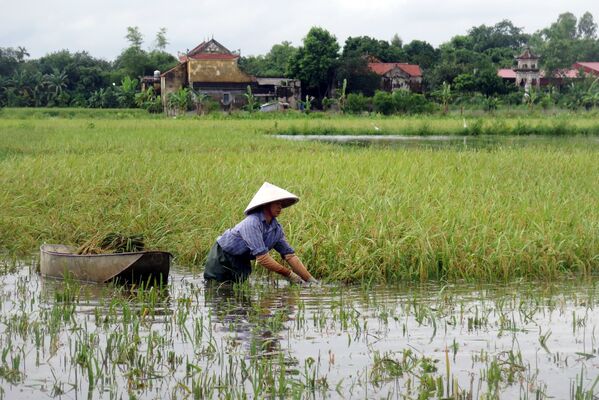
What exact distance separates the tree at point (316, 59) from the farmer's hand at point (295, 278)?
1545 inches

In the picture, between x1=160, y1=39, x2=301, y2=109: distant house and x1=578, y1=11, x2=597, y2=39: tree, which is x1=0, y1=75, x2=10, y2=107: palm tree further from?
x1=578, y1=11, x2=597, y2=39: tree

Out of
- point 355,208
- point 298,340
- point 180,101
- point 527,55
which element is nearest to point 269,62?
point 527,55

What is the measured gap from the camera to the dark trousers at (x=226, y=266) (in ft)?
19.3

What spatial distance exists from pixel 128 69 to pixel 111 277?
48.9 m

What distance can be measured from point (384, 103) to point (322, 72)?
22.8 feet

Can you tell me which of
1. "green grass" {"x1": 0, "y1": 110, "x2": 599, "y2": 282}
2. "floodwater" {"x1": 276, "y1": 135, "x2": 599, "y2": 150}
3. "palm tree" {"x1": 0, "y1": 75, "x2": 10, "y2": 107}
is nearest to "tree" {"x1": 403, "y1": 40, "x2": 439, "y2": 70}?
"palm tree" {"x1": 0, "y1": 75, "x2": 10, "y2": 107}

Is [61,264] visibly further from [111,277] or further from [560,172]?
[560,172]

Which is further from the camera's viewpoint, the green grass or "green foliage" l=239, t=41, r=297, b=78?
"green foliage" l=239, t=41, r=297, b=78

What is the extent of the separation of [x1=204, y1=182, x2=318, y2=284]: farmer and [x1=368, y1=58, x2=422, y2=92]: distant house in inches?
1627

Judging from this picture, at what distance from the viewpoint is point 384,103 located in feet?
127

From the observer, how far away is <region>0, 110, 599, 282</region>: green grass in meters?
6.24

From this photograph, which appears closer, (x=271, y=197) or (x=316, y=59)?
(x=271, y=197)

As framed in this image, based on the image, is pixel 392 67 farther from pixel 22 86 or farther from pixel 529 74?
pixel 22 86

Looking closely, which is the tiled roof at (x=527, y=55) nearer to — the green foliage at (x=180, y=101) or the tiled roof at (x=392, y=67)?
the tiled roof at (x=392, y=67)
